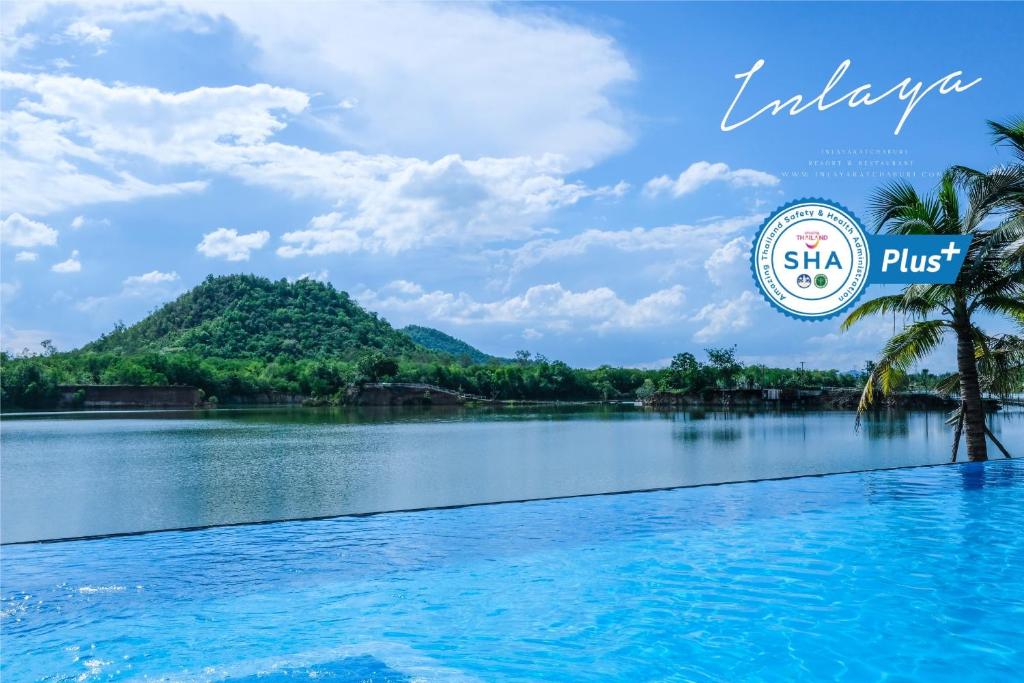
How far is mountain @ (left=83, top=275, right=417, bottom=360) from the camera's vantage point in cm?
7125

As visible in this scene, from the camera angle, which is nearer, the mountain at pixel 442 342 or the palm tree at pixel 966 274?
the palm tree at pixel 966 274

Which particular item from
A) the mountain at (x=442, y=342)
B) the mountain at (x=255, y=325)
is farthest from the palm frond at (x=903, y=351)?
the mountain at (x=442, y=342)

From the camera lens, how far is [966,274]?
10.3m

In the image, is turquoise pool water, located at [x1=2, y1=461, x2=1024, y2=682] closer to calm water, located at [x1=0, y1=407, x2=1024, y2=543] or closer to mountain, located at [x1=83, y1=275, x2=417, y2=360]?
calm water, located at [x1=0, y1=407, x2=1024, y2=543]

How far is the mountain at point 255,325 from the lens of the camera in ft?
234

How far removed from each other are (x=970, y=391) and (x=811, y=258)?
297cm

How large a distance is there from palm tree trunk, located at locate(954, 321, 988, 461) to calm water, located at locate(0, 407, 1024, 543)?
463cm

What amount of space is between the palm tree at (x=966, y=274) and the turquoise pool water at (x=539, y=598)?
351 cm

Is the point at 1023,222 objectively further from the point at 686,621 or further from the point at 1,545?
the point at 1,545

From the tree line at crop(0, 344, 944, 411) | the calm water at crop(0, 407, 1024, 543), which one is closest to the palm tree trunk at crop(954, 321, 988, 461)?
the calm water at crop(0, 407, 1024, 543)

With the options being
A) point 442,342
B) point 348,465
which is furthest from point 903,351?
point 442,342

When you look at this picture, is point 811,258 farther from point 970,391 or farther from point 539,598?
point 539,598

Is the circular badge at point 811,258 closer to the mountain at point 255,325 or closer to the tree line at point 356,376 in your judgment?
the tree line at point 356,376

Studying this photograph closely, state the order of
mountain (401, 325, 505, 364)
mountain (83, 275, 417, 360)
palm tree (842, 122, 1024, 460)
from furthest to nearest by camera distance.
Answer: mountain (401, 325, 505, 364)
mountain (83, 275, 417, 360)
palm tree (842, 122, 1024, 460)
